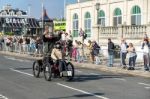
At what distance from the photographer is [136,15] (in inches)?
1773

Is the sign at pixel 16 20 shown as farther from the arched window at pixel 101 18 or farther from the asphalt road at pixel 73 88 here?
the asphalt road at pixel 73 88

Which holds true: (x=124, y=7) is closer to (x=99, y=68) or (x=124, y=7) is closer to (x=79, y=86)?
(x=99, y=68)

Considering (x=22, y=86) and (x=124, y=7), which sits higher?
(x=124, y=7)

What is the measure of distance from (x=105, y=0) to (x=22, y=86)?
3341 centimetres

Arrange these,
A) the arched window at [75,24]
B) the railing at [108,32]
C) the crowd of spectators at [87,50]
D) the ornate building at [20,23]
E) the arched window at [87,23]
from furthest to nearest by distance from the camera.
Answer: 1. the ornate building at [20,23]
2. the arched window at [75,24]
3. the arched window at [87,23]
4. the railing at [108,32]
5. the crowd of spectators at [87,50]

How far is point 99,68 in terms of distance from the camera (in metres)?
27.8

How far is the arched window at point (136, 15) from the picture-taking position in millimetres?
44562

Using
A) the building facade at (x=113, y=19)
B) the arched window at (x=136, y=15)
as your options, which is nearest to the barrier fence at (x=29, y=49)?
the building facade at (x=113, y=19)

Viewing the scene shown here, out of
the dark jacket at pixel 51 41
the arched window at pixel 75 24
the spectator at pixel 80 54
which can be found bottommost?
the spectator at pixel 80 54

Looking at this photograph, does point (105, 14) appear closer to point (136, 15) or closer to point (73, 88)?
point (136, 15)

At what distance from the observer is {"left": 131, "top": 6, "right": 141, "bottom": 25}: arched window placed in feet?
146

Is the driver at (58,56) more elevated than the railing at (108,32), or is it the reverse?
the railing at (108,32)

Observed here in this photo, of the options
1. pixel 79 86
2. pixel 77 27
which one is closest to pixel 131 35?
pixel 77 27

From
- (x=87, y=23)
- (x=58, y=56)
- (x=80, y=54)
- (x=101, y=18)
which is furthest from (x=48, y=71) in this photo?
Answer: (x=87, y=23)
